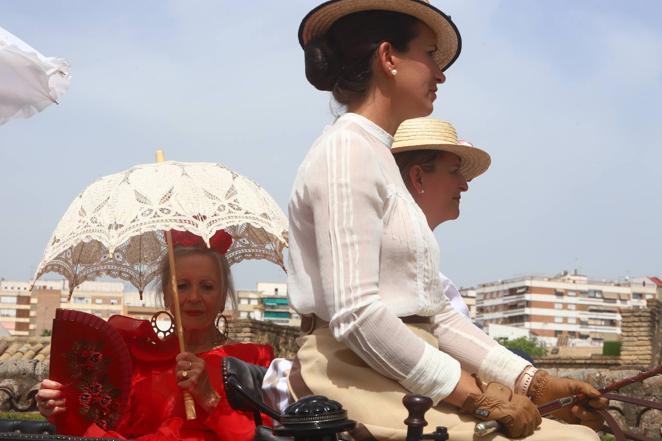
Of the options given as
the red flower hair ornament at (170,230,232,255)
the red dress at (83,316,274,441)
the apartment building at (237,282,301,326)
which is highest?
the apartment building at (237,282,301,326)

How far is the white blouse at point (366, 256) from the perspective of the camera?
8.62 feet

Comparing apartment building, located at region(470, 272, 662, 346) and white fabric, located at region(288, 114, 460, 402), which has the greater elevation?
apartment building, located at region(470, 272, 662, 346)

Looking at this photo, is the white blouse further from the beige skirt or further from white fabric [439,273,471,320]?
white fabric [439,273,471,320]

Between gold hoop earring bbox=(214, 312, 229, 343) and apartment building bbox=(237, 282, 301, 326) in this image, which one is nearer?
gold hoop earring bbox=(214, 312, 229, 343)

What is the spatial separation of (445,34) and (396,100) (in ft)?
0.88

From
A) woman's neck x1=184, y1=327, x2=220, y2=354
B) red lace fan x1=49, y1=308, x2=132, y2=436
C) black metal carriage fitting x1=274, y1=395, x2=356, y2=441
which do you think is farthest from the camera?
woman's neck x1=184, y1=327, x2=220, y2=354

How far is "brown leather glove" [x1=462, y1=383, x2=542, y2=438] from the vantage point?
2.64 metres

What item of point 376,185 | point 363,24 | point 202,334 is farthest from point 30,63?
point 376,185

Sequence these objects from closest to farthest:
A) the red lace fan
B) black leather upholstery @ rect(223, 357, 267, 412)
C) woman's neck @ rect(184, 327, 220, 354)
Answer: black leather upholstery @ rect(223, 357, 267, 412), the red lace fan, woman's neck @ rect(184, 327, 220, 354)

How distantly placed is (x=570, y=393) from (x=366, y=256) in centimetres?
97

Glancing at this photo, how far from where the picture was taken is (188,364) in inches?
177

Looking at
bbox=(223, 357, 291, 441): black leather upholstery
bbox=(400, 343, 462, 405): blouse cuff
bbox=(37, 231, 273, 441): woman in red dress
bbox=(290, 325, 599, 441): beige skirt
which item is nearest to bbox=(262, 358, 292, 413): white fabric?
bbox=(223, 357, 291, 441): black leather upholstery

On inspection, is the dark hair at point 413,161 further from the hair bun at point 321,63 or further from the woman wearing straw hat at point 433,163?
the hair bun at point 321,63

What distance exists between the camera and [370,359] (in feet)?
8.66
